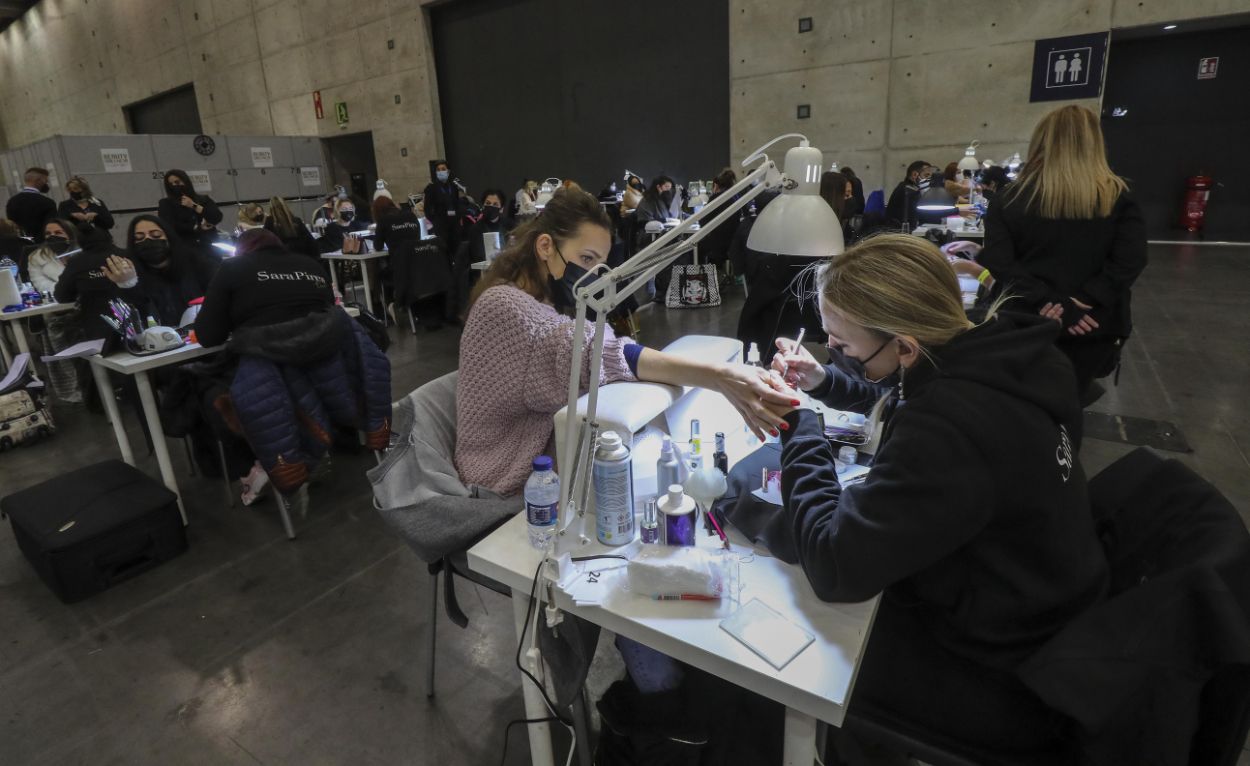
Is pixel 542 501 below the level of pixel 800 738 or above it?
above

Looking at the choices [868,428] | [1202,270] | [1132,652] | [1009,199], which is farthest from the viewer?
[1202,270]

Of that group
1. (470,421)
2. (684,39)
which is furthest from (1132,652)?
(684,39)

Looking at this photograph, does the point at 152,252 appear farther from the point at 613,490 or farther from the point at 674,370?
the point at 613,490

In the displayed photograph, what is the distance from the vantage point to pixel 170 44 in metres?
13.9

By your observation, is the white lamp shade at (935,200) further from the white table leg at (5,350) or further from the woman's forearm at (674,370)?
the white table leg at (5,350)

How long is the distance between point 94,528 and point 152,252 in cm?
160

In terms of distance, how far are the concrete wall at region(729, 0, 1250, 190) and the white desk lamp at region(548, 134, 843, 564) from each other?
7.06 meters

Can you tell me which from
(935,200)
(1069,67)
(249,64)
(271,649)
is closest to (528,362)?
(271,649)

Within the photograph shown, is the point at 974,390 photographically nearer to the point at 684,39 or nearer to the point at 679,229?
the point at 679,229

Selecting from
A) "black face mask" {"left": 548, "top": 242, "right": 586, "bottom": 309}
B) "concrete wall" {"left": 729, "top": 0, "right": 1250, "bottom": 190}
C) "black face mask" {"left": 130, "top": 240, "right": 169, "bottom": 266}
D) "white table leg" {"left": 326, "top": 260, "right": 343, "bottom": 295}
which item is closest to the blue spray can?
"black face mask" {"left": 548, "top": 242, "right": 586, "bottom": 309}

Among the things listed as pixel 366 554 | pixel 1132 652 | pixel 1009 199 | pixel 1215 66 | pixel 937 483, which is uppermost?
pixel 1215 66

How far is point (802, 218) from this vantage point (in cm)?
128

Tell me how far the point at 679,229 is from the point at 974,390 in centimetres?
50

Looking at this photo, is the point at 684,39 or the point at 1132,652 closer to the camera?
the point at 1132,652
